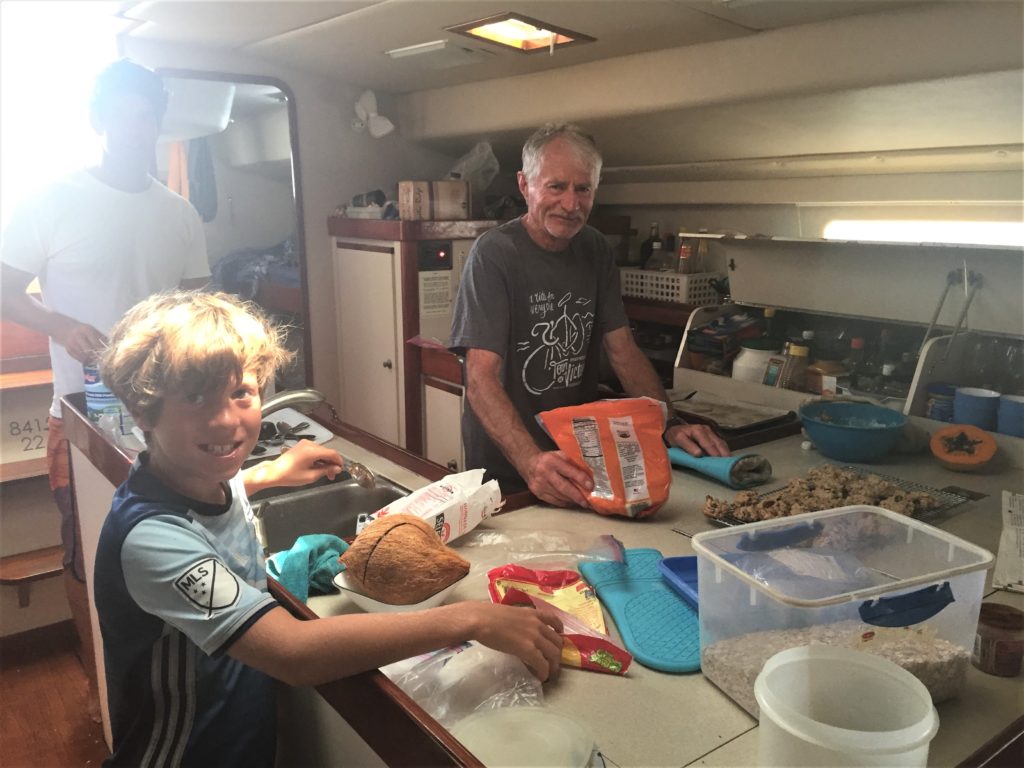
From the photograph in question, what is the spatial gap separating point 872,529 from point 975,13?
101cm

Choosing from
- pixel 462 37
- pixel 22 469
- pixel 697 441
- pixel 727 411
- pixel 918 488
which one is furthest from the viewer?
pixel 22 469

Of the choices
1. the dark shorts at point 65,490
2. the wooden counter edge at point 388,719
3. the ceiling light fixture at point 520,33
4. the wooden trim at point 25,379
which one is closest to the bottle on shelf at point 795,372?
the ceiling light fixture at point 520,33

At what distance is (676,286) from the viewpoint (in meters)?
2.61

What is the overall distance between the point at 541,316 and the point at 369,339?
142 centimetres

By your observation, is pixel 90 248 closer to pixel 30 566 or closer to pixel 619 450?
pixel 30 566

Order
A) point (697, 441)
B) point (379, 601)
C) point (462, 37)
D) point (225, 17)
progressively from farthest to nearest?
point (225, 17)
point (462, 37)
point (697, 441)
point (379, 601)

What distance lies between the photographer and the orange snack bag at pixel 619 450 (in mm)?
1272

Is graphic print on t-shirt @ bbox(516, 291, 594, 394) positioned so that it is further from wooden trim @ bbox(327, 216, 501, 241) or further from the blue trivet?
wooden trim @ bbox(327, 216, 501, 241)

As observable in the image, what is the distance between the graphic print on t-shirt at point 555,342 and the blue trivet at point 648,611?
0.67 m

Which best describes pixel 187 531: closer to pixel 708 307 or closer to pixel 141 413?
pixel 141 413

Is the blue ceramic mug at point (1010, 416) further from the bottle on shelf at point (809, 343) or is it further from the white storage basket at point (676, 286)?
the white storage basket at point (676, 286)

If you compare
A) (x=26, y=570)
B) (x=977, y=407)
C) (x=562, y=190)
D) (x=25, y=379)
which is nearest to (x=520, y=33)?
(x=562, y=190)

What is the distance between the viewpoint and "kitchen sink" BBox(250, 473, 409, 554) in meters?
1.44

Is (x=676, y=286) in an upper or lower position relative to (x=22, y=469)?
upper
